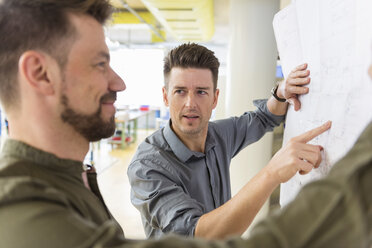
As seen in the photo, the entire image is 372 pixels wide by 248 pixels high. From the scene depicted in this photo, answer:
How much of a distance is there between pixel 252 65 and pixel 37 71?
2.13 metres

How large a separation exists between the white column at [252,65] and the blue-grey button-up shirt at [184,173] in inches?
37.7

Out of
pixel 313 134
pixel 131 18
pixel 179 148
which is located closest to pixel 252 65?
pixel 179 148

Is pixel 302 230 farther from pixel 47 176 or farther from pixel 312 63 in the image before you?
pixel 312 63

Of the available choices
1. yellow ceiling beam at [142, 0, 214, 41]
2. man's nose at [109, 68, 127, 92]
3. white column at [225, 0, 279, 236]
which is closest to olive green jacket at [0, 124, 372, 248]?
man's nose at [109, 68, 127, 92]


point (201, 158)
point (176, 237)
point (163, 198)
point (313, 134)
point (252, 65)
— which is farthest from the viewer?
point (252, 65)

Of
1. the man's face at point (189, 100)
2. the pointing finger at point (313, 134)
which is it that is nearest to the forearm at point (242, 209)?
the pointing finger at point (313, 134)

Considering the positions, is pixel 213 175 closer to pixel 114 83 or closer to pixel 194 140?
pixel 194 140

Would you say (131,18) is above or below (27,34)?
above

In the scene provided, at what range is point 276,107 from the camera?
4.89 ft

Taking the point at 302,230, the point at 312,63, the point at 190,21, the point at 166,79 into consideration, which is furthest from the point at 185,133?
Result: the point at 190,21

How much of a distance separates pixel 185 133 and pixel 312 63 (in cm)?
61

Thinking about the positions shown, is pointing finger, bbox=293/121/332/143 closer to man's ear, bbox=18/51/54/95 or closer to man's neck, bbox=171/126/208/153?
man's neck, bbox=171/126/208/153

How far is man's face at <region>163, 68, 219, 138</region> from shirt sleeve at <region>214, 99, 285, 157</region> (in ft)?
0.66

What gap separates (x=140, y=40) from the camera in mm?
9914
